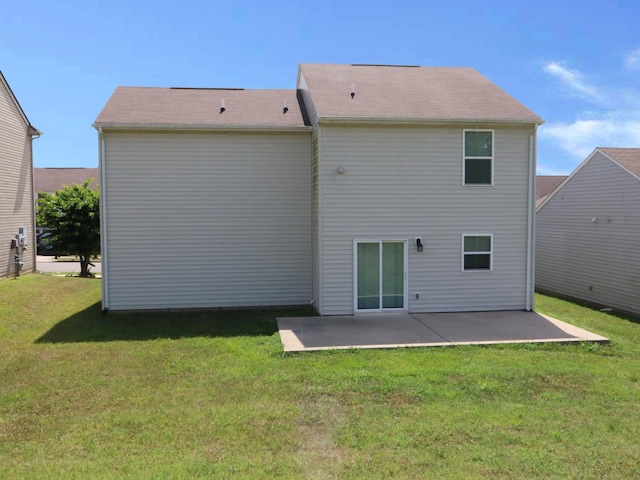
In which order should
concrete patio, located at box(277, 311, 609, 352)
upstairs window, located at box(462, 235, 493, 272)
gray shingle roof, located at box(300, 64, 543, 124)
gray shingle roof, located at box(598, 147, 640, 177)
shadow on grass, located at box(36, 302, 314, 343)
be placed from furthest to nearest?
gray shingle roof, located at box(598, 147, 640, 177), upstairs window, located at box(462, 235, 493, 272), gray shingle roof, located at box(300, 64, 543, 124), shadow on grass, located at box(36, 302, 314, 343), concrete patio, located at box(277, 311, 609, 352)

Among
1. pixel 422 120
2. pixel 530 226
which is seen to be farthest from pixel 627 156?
pixel 422 120

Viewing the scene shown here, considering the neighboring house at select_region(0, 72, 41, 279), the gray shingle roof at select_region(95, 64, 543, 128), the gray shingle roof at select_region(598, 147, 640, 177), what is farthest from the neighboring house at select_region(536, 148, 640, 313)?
the neighboring house at select_region(0, 72, 41, 279)

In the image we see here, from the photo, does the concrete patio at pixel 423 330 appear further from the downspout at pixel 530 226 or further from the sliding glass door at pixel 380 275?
the downspout at pixel 530 226

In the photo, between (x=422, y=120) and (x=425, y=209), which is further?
(x=425, y=209)

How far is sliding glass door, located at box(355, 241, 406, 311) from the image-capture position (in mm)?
11297

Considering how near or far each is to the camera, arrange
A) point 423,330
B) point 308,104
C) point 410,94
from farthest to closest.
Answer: point 308,104 → point 410,94 → point 423,330

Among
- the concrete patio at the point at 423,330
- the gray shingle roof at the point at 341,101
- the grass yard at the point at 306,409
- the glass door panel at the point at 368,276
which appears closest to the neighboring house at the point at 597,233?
the concrete patio at the point at 423,330

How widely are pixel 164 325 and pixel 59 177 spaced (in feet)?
105

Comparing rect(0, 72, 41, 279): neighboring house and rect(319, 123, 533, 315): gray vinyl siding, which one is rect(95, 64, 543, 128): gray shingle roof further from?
rect(0, 72, 41, 279): neighboring house

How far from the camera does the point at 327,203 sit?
11055mm

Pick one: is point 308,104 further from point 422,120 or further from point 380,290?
point 380,290

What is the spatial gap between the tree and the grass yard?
1097 cm

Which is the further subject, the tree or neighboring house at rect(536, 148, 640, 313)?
the tree

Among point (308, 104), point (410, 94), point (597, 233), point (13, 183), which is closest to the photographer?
point (410, 94)
